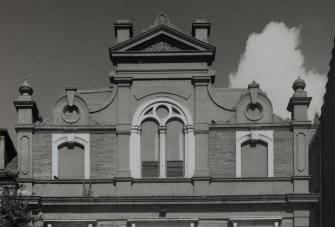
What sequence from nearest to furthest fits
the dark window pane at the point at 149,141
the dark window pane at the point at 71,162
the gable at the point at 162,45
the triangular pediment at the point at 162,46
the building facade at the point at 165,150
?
the building facade at the point at 165,150, the dark window pane at the point at 71,162, the dark window pane at the point at 149,141, the triangular pediment at the point at 162,46, the gable at the point at 162,45

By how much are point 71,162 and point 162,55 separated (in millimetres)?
5822

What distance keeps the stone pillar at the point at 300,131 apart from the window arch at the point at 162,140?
4168mm

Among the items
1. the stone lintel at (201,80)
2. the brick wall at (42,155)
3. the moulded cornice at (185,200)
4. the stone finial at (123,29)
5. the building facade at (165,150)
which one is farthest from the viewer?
the stone finial at (123,29)

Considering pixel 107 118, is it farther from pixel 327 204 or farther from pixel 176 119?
pixel 327 204

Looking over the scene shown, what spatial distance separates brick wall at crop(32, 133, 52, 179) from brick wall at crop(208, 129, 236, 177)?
6.57 metres

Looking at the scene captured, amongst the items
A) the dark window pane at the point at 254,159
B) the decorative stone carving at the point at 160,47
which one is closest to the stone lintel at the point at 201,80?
the decorative stone carving at the point at 160,47

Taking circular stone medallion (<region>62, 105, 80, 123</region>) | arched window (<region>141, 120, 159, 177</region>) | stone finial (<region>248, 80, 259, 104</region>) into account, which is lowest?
arched window (<region>141, 120, 159, 177</region>)

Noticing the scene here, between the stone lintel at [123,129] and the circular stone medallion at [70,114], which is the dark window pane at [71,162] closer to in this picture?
the circular stone medallion at [70,114]

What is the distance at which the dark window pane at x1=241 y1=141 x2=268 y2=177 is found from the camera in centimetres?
2791

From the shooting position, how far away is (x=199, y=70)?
28.7m

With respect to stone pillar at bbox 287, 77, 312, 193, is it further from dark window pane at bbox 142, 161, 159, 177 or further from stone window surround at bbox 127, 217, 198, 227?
dark window pane at bbox 142, 161, 159, 177

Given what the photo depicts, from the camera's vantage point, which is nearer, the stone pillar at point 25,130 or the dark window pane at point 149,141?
the stone pillar at point 25,130

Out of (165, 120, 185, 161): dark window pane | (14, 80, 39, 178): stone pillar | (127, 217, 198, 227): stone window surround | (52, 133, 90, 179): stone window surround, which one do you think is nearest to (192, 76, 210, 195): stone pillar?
(165, 120, 185, 161): dark window pane

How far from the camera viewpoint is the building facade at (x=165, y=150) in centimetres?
2720
